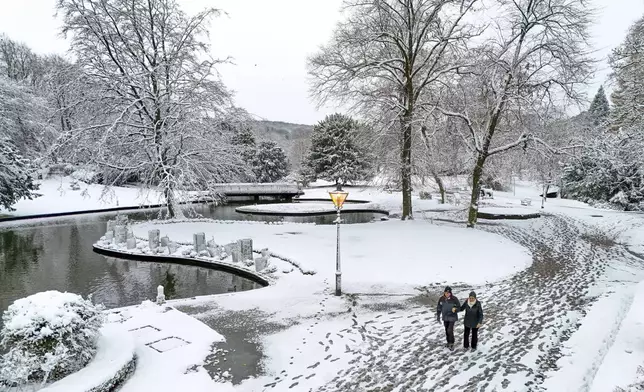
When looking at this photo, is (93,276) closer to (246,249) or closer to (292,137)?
(246,249)

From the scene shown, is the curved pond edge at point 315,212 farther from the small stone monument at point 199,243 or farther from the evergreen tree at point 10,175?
the evergreen tree at point 10,175

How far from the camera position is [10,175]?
29.7 m

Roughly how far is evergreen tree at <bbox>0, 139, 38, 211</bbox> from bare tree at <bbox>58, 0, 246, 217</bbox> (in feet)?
38.7

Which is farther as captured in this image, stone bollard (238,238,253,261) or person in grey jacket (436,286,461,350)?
stone bollard (238,238,253,261)

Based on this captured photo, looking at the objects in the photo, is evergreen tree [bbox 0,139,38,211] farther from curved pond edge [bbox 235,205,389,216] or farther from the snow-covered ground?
the snow-covered ground

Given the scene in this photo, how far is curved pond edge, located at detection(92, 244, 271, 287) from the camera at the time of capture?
14273 millimetres

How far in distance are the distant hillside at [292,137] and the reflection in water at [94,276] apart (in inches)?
2590

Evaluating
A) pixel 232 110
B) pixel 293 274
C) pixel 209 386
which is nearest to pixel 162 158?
pixel 232 110

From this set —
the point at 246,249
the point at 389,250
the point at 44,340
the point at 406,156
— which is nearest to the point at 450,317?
the point at 44,340

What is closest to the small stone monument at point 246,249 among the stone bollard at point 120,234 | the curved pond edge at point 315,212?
the stone bollard at point 120,234

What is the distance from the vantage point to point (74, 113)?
23.8 metres

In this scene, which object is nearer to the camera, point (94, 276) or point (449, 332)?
point (449, 332)

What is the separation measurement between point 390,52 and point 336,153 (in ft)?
102

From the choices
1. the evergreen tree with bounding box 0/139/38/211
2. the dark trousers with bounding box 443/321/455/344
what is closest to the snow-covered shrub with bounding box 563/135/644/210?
the dark trousers with bounding box 443/321/455/344
